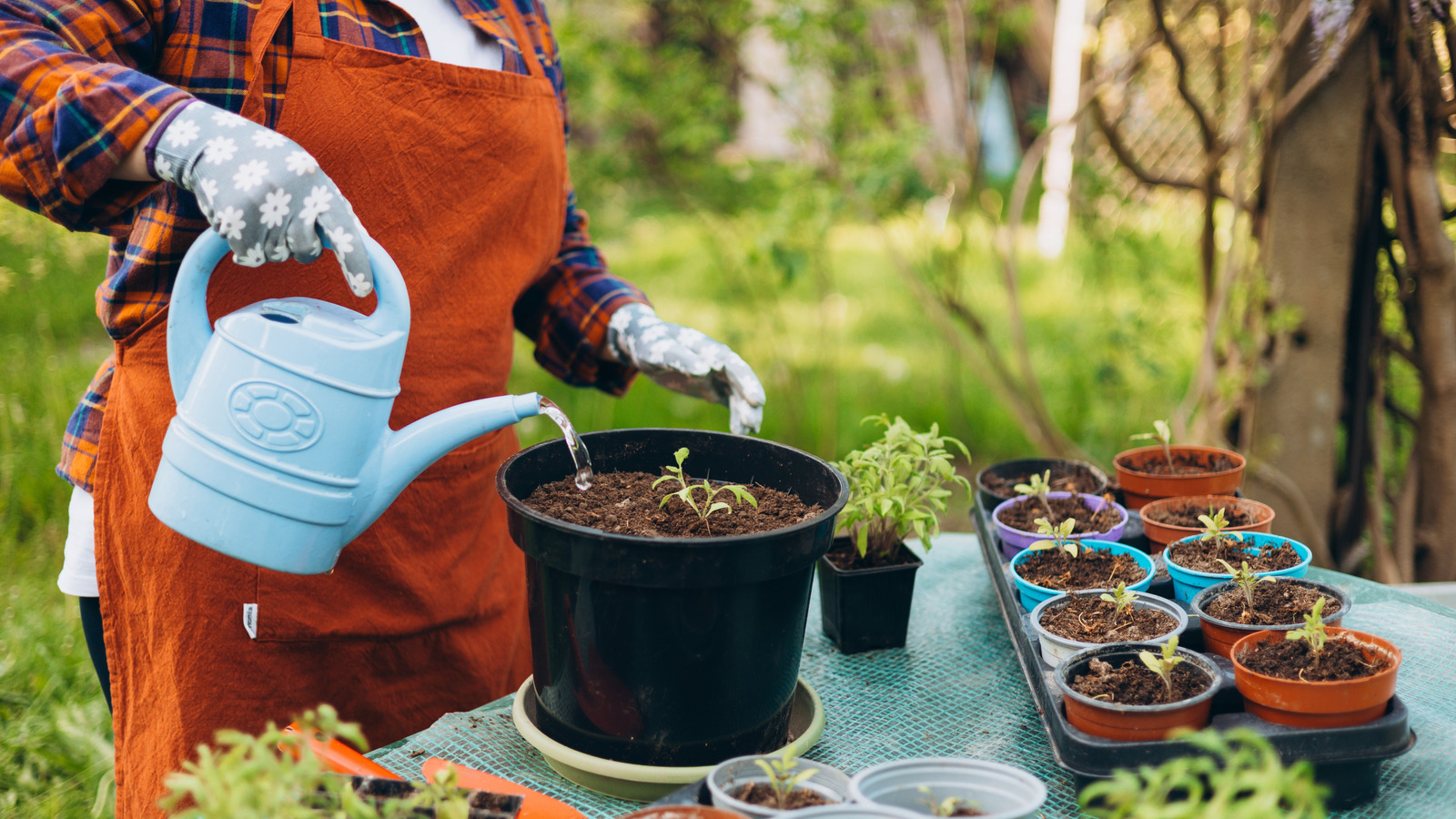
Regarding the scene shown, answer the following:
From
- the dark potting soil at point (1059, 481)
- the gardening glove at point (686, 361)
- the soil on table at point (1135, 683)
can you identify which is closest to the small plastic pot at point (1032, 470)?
the dark potting soil at point (1059, 481)

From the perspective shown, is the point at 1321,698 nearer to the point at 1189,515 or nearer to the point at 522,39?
the point at 1189,515

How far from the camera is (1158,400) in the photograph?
3588mm

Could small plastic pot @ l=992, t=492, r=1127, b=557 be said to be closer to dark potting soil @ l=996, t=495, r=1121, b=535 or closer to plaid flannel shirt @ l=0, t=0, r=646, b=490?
dark potting soil @ l=996, t=495, r=1121, b=535

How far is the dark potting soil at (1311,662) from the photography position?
0.88 m

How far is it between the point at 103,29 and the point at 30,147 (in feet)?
0.50

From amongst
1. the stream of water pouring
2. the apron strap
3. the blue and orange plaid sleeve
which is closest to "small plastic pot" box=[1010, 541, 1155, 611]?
the stream of water pouring

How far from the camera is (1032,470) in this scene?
61.8 inches

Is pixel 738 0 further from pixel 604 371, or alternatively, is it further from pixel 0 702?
pixel 0 702

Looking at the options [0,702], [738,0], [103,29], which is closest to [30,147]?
[103,29]

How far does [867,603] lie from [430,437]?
1.86ft

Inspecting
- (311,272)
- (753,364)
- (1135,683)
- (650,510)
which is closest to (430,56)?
(311,272)

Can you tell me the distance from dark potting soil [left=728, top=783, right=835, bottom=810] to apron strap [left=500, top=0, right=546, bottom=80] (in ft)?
3.05

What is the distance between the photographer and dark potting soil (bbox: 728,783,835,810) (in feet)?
2.56

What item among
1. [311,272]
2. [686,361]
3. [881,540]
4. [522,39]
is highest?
[522,39]
